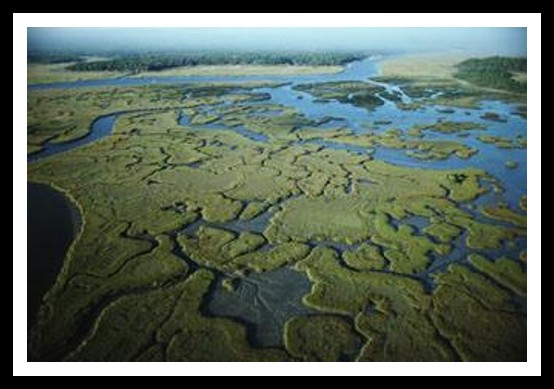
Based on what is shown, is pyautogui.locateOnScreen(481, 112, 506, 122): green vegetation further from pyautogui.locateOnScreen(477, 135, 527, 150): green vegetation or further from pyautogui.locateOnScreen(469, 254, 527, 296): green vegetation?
pyautogui.locateOnScreen(469, 254, 527, 296): green vegetation

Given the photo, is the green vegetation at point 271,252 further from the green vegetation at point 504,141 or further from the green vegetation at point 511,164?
the green vegetation at point 511,164

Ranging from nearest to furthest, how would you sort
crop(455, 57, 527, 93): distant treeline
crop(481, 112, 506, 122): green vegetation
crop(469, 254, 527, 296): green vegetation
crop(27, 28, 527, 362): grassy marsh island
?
1. crop(27, 28, 527, 362): grassy marsh island
2. crop(469, 254, 527, 296): green vegetation
3. crop(481, 112, 506, 122): green vegetation
4. crop(455, 57, 527, 93): distant treeline

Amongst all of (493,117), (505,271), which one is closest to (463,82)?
(493,117)

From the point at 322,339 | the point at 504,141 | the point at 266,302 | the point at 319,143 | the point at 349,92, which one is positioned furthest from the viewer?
the point at 349,92

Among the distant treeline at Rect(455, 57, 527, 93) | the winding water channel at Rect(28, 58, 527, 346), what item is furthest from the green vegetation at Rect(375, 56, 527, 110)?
the winding water channel at Rect(28, 58, 527, 346)

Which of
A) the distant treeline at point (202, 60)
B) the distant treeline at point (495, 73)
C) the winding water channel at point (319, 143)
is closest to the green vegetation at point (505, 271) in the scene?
the winding water channel at point (319, 143)

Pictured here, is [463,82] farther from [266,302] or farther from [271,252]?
[266,302]
